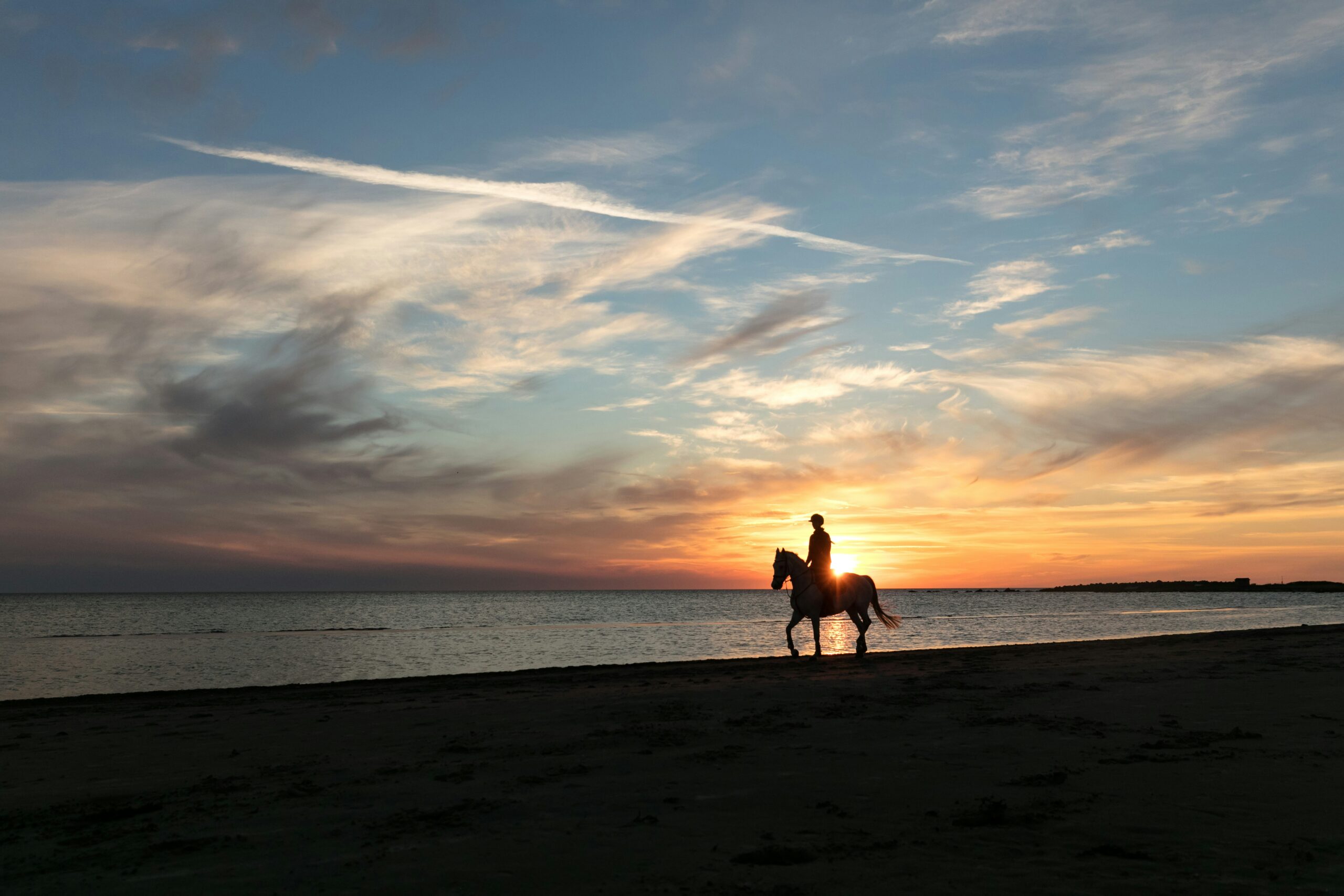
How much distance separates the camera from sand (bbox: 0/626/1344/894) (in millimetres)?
5086

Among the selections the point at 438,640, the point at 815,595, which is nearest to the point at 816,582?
the point at 815,595

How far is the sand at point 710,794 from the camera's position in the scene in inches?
200

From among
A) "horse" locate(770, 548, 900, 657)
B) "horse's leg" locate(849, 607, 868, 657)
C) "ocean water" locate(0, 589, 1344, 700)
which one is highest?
"horse" locate(770, 548, 900, 657)

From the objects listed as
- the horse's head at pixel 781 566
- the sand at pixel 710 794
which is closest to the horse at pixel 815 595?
the horse's head at pixel 781 566

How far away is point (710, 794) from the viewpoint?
710cm

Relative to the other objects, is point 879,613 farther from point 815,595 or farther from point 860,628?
point 815,595

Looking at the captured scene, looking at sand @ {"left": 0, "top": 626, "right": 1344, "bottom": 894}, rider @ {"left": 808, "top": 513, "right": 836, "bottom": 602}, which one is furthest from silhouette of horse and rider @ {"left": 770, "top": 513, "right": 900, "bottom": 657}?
sand @ {"left": 0, "top": 626, "right": 1344, "bottom": 894}

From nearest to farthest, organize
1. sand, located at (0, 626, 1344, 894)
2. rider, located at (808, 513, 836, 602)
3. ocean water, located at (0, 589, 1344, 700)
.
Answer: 1. sand, located at (0, 626, 1344, 894)
2. rider, located at (808, 513, 836, 602)
3. ocean water, located at (0, 589, 1344, 700)

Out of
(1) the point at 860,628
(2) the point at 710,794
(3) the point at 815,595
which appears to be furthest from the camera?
(1) the point at 860,628

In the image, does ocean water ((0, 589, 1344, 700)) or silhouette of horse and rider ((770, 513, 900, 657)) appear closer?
silhouette of horse and rider ((770, 513, 900, 657))

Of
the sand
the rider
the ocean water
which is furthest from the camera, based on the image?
the ocean water

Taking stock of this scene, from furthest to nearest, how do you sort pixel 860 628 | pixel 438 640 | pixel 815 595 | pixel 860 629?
pixel 438 640
pixel 860 628
pixel 860 629
pixel 815 595

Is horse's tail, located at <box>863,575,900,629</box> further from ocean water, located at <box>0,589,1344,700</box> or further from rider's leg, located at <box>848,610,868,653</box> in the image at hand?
ocean water, located at <box>0,589,1344,700</box>

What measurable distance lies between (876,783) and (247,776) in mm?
6162
